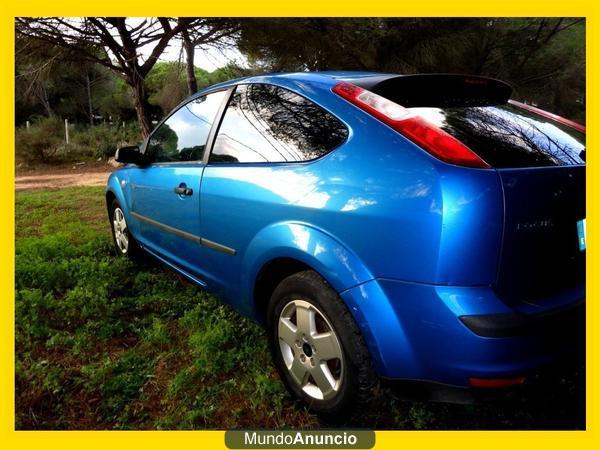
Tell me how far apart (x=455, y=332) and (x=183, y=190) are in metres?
1.73

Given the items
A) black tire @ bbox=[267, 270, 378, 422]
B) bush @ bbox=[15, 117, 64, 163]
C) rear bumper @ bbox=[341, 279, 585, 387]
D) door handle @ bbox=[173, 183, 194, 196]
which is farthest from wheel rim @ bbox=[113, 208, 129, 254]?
bush @ bbox=[15, 117, 64, 163]

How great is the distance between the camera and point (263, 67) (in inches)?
210

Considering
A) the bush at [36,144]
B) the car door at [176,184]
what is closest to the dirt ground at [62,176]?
the bush at [36,144]

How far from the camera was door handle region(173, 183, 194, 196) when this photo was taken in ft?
7.89

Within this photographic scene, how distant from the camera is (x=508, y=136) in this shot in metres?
1.60

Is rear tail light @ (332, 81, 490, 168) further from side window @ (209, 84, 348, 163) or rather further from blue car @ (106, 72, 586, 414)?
side window @ (209, 84, 348, 163)

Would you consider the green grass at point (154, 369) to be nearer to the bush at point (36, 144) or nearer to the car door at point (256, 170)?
the car door at point (256, 170)

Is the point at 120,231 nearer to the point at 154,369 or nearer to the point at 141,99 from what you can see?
the point at 154,369

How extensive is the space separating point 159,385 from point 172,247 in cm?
97

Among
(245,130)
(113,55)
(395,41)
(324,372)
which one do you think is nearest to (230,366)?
(324,372)

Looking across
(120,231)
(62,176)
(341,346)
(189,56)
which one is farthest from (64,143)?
(341,346)

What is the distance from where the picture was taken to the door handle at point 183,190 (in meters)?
2.40

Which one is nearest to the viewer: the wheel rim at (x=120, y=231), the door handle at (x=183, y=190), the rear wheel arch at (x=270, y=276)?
the rear wheel arch at (x=270, y=276)

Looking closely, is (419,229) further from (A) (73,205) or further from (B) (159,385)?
(A) (73,205)
